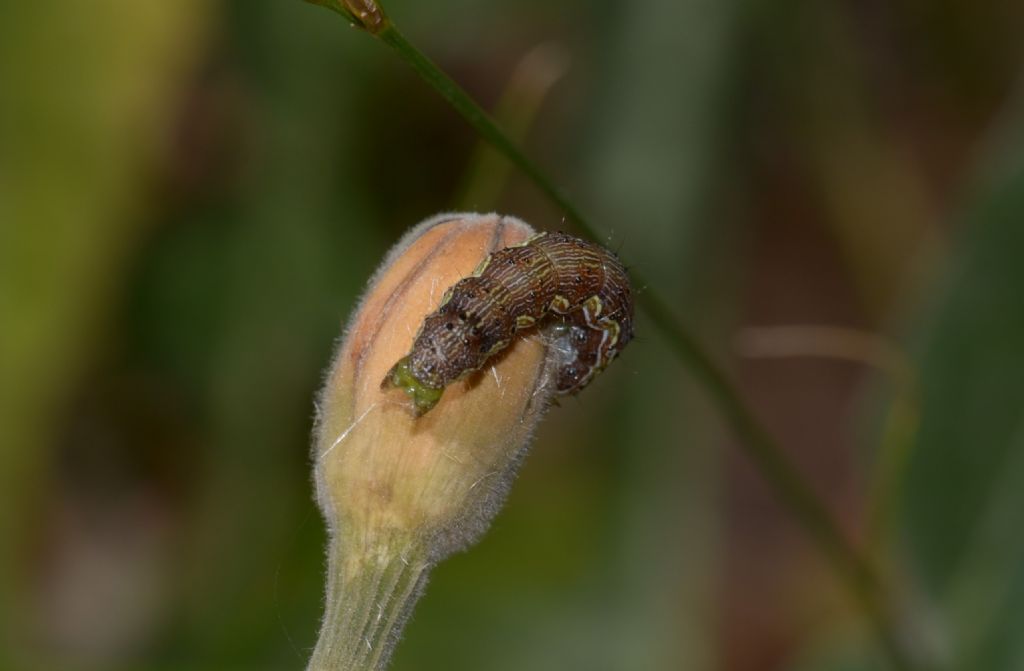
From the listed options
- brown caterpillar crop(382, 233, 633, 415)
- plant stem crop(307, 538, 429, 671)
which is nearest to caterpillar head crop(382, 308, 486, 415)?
→ brown caterpillar crop(382, 233, 633, 415)

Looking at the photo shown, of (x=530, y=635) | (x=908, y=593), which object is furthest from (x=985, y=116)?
(x=530, y=635)

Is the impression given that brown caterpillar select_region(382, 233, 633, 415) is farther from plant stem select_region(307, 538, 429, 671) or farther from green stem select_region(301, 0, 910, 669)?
plant stem select_region(307, 538, 429, 671)

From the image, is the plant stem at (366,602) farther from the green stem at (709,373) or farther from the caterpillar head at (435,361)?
the green stem at (709,373)

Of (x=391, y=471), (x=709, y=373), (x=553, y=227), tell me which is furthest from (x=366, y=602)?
(x=553, y=227)

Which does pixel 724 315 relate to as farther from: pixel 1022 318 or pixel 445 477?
pixel 445 477

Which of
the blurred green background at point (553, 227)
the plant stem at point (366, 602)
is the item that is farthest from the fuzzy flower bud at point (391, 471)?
the blurred green background at point (553, 227)
